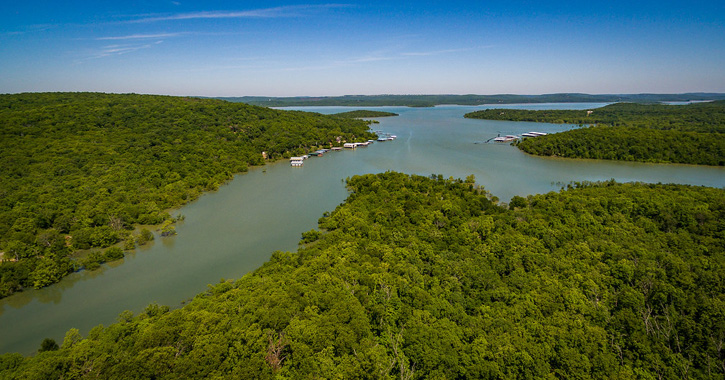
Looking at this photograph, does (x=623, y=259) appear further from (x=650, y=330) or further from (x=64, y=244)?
(x=64, y=244)

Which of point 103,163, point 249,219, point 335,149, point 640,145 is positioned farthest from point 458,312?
point 640,145

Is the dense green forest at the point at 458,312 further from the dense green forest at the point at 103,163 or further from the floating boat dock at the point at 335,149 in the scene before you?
the floating boat dock at the point at 335,149

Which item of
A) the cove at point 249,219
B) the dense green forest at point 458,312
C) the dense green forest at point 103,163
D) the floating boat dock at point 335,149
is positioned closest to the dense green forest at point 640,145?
the cove at point 249,219

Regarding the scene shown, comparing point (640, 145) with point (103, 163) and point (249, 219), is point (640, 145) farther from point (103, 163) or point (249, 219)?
point (103, 163)

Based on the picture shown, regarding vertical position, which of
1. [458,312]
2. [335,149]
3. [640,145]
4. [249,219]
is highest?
[640,145]

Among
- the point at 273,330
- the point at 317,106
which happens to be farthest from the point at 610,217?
the point at 317,106

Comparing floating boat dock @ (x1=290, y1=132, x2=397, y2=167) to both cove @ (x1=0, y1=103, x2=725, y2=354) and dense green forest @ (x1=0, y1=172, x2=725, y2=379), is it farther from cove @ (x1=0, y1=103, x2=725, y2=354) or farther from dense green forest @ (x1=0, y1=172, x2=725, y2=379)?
dense green forest @ (x1=0, y1=172, x2=725, y2=379)
